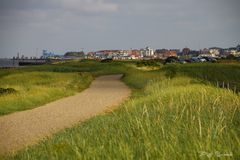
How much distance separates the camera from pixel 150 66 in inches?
3014

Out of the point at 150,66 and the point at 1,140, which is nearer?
the point at 1,140

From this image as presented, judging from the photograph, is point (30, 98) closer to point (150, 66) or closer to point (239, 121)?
point (239, 121)

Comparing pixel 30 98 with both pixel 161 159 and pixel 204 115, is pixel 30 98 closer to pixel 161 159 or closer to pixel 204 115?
pixel 204 115

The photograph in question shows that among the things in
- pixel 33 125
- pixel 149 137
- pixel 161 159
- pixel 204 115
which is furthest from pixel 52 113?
pixel 161 159

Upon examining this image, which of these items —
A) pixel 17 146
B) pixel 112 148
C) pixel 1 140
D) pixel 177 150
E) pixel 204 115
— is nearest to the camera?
pixel 177 150

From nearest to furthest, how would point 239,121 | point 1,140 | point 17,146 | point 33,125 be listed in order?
point 239,121, point 17,146, point 1,140, point 33,125

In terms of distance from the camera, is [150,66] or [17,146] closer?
[17,146]

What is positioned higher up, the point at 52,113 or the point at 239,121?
the point at 239,121

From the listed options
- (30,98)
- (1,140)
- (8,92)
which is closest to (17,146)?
(1,140)

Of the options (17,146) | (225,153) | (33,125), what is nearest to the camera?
(225,153)

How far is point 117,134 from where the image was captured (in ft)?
27.0

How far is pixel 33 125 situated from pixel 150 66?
61683 mm

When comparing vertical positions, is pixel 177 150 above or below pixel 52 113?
above

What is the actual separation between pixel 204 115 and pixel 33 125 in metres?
7.95
